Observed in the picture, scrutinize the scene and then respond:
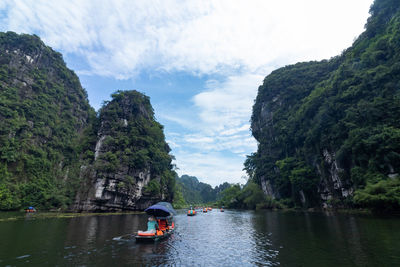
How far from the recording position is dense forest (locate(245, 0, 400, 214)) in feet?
93.9

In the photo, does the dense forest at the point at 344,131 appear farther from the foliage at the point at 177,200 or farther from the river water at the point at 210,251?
the foliage at the point at 177,200

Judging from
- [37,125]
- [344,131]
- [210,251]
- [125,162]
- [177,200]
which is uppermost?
[37,125]

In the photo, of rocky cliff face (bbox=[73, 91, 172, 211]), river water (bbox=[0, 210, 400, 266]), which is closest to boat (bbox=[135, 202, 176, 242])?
river water (bbox=[0, 210, 400, 266])

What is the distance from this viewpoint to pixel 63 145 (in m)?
66.5

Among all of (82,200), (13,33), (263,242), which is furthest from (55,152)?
(263,242)

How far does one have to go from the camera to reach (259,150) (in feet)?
242

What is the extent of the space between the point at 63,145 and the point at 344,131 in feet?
232

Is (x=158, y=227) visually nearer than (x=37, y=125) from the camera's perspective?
Yes

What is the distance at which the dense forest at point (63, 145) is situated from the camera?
4734 centimetres

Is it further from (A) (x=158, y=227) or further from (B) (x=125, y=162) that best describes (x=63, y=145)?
(A) (x=158, y=227)

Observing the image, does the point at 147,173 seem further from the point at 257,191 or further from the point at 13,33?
the point at 13,33

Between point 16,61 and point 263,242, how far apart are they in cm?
8365

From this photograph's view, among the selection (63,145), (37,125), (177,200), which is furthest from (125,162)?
(177,200)

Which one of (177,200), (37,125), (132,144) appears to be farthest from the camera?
(177,200)
